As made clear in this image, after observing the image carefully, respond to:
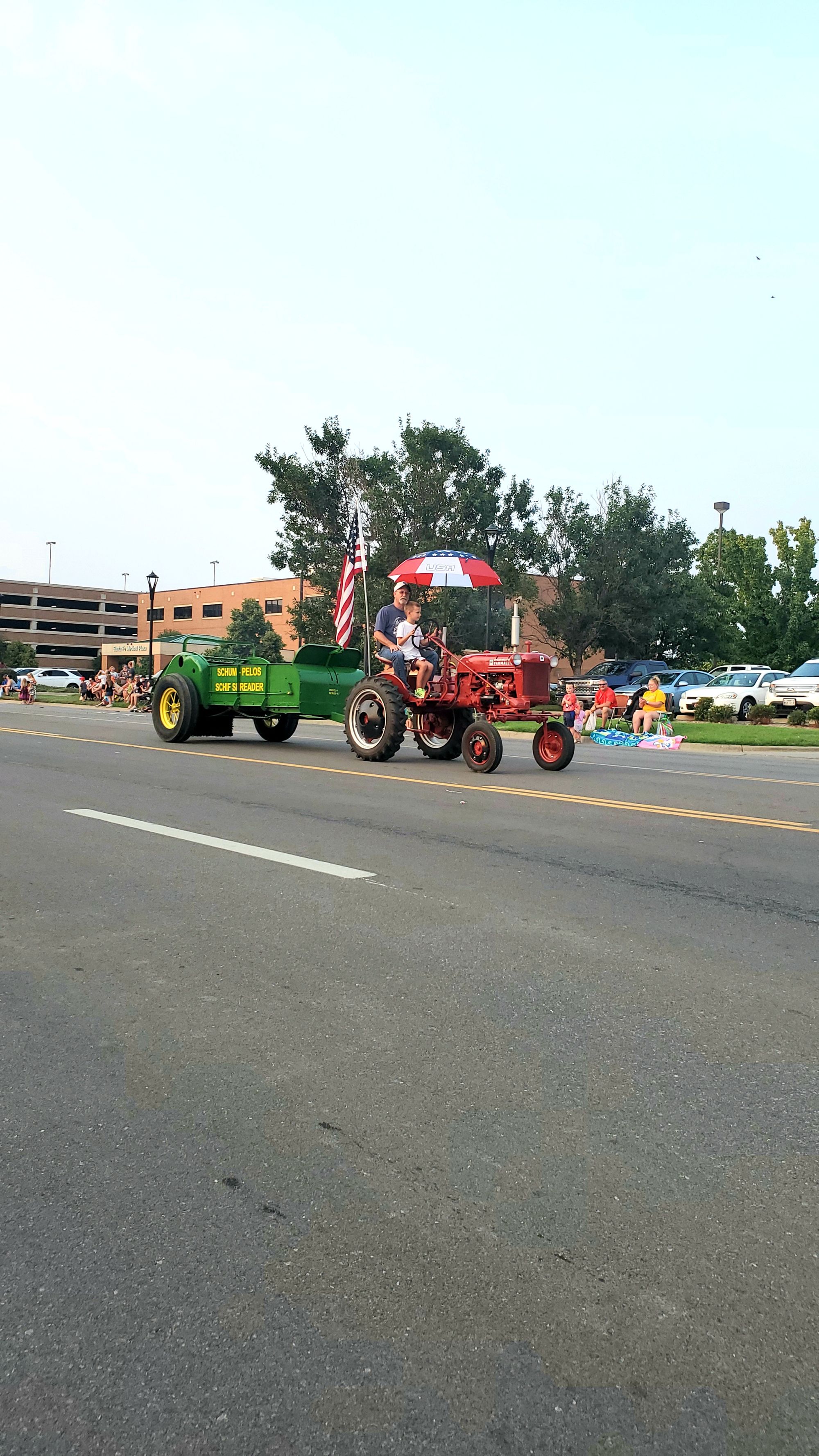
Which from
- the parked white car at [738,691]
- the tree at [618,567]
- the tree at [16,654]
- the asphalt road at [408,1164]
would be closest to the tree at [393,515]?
the tree at [618,567]

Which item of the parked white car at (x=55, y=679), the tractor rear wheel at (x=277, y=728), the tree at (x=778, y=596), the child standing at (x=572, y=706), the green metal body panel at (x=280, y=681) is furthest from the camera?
the parked white car at (x=55, y=679)

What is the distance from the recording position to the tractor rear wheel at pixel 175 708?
688 inches

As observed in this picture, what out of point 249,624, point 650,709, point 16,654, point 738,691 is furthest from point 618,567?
point 16,654

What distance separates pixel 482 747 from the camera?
13.8m

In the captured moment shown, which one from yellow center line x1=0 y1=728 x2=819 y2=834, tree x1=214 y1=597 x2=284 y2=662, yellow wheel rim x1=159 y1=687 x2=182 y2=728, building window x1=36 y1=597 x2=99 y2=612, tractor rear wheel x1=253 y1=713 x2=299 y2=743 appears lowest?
yellow center line x1=0 y1=728 x2=819 y2=834

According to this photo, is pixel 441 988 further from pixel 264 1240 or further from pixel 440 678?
pixel 440 678

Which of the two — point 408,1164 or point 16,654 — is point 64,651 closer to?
point 16,654

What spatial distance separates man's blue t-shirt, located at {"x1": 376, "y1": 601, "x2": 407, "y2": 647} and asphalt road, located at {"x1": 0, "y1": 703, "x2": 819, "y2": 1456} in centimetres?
784

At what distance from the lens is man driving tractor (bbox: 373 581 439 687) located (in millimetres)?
14641

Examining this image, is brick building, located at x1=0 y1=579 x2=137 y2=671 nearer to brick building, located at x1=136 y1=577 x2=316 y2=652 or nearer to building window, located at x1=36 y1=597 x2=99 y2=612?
building window, located at x1=36 y1=597 x2=99 y2=612

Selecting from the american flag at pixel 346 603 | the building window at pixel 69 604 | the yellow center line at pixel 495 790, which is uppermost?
the building window at pixel 69 604

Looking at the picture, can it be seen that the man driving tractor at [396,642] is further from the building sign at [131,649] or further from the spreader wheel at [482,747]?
the building sign at [131,649]

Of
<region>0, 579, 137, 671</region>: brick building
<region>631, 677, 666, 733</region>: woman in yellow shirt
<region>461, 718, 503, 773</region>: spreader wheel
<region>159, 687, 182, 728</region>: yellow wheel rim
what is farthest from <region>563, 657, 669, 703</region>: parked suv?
<region>0, 579, 137, 671</region>: brick building

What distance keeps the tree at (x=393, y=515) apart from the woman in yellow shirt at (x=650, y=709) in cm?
2633
